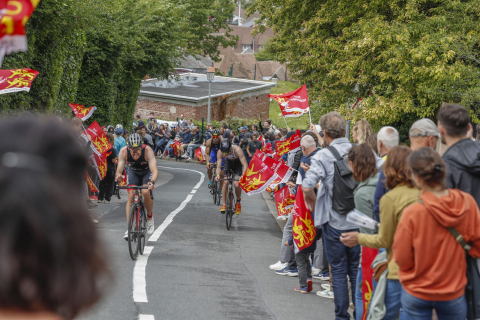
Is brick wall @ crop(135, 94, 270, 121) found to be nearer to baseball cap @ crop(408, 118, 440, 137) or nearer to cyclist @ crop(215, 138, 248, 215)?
cyclist @ crop(215, 138, 248, 215)

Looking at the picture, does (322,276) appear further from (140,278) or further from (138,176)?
(138,176)

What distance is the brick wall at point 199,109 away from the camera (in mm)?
51969

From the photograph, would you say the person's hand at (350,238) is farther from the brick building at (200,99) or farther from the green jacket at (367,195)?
the brick building at (200,99)

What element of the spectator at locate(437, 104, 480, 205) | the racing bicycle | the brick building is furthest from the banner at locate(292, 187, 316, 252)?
the brick building

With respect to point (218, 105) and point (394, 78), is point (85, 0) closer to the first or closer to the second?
point (394, 78)

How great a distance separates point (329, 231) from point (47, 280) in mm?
4548

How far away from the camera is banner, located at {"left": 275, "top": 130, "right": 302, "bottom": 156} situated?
393 inches

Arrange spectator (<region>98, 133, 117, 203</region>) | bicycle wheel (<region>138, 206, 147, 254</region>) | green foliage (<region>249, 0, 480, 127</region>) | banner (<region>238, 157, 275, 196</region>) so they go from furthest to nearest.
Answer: spectator (<region>98, 133, 117, 203</region>), green foliage (<region>249, 0, 480, 127</region>), banner (<region>238, 157, 275, 196</region>), bicycle wheel (<region>138, 206, 147, 254</region>)

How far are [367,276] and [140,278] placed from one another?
11.1 ft

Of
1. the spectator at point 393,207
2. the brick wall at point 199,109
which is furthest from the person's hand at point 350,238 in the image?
the brick wall at point 199,109

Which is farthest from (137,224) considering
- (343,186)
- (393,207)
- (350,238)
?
(393,207)

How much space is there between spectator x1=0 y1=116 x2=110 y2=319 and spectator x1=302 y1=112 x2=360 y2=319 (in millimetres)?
4404

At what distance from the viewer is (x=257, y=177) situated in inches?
413

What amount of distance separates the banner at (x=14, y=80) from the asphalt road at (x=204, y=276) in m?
2.90
